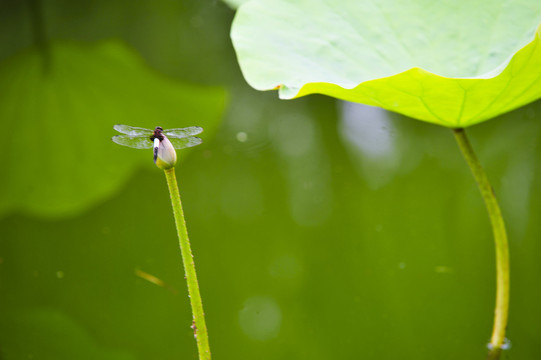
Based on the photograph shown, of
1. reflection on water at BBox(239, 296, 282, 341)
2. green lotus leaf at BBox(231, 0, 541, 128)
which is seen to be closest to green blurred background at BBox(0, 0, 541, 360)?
reflection on water at BBox(239, 296, 282, 341)

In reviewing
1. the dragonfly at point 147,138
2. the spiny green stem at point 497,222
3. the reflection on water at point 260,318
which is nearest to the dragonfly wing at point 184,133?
the dragonfly at point 147,138

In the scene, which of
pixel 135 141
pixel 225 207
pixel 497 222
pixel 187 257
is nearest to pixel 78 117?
pixel 225 207

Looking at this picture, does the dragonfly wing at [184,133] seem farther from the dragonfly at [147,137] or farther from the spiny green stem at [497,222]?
the spiny green stem at [497,222]

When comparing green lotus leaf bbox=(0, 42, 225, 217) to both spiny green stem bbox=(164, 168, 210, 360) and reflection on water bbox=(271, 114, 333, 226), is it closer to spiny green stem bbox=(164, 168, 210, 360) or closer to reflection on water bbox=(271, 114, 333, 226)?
reflection on water bbox=(271, 114, 333, 226)

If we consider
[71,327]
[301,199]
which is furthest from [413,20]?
[71,327]

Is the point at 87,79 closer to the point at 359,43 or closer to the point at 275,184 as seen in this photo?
the point at 275,184

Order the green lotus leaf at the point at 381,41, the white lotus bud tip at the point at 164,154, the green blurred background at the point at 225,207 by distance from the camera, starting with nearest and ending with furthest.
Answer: the white lotus bud tip at the point at 164,154
the green lotus leaf at the point at 381,41
the green blurred background at the point at 225,207

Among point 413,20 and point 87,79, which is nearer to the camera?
point 413,20
